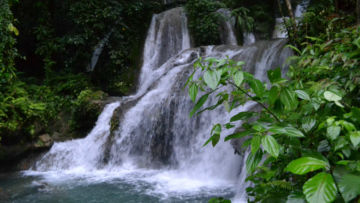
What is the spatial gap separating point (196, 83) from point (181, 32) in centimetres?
1247

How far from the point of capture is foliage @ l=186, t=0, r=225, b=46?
42.3 feet

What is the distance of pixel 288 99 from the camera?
1207mm

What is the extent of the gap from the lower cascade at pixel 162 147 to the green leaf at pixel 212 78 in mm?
4552

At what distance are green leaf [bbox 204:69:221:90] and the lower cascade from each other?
4552mm

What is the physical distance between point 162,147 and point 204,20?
25.3ft

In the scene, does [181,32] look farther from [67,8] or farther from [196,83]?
[196,83]

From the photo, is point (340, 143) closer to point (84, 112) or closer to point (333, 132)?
point (333, 132)

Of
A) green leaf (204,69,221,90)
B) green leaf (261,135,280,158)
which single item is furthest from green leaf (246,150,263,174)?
green leaf (204,69,221,90)

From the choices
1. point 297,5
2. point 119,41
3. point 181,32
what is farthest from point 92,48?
point 297,5

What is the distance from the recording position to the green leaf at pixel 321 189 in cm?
88

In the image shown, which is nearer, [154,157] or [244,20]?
[154,157]

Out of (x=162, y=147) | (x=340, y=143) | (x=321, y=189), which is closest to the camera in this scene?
(x=321, y=189)

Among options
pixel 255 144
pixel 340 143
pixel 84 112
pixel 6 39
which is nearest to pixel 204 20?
pixel 84 112

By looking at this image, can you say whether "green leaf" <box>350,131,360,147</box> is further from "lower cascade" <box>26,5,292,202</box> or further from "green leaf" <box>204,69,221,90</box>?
"lower cascade" <box>26,5,292,202</box>
